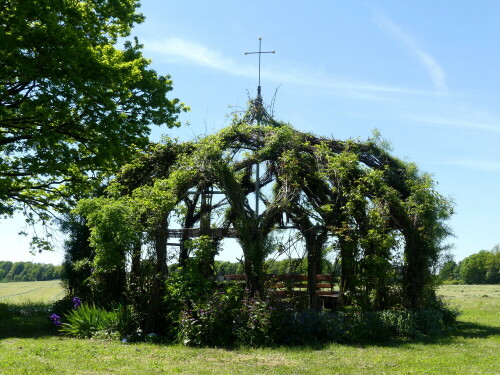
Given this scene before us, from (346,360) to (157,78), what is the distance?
8781 millimetres

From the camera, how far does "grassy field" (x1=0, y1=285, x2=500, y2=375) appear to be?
761 cm

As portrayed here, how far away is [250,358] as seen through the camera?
28.1 ft

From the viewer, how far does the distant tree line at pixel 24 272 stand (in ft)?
146

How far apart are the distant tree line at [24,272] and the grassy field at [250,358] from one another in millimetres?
35583

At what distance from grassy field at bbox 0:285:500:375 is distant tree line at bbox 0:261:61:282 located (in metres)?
35.6

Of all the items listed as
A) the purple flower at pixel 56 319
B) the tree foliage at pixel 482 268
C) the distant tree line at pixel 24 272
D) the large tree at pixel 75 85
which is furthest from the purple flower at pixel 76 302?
the tree foliage at pixel 482 268

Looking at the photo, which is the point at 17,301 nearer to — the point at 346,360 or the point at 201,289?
the point at 201,289

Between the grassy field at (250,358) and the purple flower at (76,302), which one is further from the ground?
the purple flower at (76,302)

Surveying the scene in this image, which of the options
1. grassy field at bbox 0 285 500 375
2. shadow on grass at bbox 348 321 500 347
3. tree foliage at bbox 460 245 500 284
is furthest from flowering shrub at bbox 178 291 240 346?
tree foliage at bbox 460 245 500 284

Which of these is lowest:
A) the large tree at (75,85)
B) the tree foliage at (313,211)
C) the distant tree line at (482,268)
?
the distant tree line at (482,268)

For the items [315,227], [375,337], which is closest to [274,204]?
[315,227]

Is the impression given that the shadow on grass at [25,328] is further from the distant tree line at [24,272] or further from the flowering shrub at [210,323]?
the distant tree line at [24,272]

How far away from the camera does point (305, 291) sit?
40.9 feet

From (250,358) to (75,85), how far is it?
20.5ft
